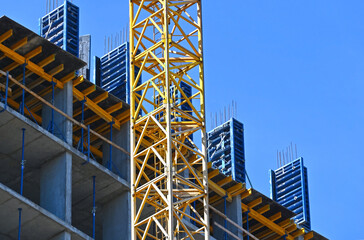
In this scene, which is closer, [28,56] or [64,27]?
[28,56]

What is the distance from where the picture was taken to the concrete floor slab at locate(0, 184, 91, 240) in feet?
155

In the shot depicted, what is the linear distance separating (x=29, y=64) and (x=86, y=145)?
5696 mm

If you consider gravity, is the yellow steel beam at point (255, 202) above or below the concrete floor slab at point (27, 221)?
above

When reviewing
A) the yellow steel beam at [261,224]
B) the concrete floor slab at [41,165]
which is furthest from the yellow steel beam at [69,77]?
the yellow steel beam at [261,224]

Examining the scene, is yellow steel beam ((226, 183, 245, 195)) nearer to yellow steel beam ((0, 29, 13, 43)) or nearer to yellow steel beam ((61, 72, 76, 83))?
yellow steel beam ((61, 72, 76, 83))

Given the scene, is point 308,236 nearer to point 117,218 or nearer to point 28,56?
point 117,218

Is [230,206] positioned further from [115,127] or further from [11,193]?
[11,193]

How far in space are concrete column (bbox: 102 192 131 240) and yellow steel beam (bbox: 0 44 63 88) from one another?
256 inches

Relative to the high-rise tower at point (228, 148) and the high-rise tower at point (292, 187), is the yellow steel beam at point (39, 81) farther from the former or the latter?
the high-rise tower at point (292, 187)

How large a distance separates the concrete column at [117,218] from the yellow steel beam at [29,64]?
651 cm

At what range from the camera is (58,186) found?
51.1 m

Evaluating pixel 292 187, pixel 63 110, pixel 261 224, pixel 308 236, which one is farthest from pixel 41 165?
pixel 292 187

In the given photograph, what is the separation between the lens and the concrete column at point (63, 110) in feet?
170

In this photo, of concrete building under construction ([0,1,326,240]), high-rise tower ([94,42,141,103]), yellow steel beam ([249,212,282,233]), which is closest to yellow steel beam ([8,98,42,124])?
concrete building under construction ([0,1,326,240])
